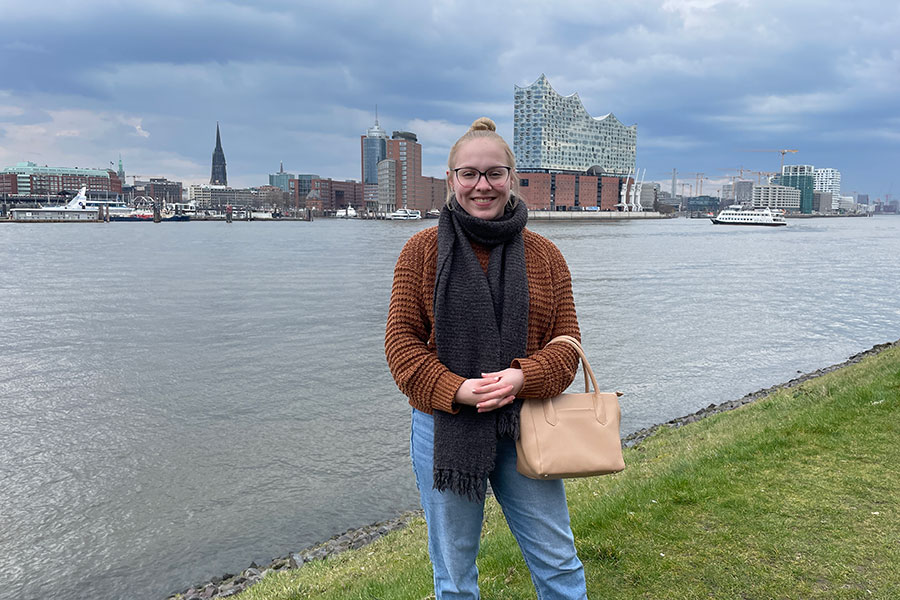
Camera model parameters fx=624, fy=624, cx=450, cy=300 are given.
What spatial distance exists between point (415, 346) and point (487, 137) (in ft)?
3.10

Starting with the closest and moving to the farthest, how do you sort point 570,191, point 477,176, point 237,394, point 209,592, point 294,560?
point 477,176 < point 209,592 < point 294,560 < point 237,394 < point 570,191

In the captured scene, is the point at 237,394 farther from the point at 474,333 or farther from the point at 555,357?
the point at 555,357

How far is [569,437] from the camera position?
2.55m

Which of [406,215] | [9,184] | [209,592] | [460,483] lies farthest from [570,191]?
[460,483]

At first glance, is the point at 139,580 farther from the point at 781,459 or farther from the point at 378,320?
the point at 378,320

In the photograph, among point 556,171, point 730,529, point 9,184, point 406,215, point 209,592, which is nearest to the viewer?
point 730,529

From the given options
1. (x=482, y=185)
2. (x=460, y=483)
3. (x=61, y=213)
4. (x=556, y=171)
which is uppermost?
(x=556, y=171)

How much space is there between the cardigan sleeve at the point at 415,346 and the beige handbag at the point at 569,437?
33 cm

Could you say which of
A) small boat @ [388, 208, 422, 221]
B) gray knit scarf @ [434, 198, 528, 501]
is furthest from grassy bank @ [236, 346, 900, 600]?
small boat @ [388, 208, 422, 221]

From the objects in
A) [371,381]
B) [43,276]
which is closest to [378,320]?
[371,381]

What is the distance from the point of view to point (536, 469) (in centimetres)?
250

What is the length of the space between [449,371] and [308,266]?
4328cm

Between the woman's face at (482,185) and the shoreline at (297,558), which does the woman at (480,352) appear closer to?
the woman's face at (482,185)

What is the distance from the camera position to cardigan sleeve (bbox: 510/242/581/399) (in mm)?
2533
